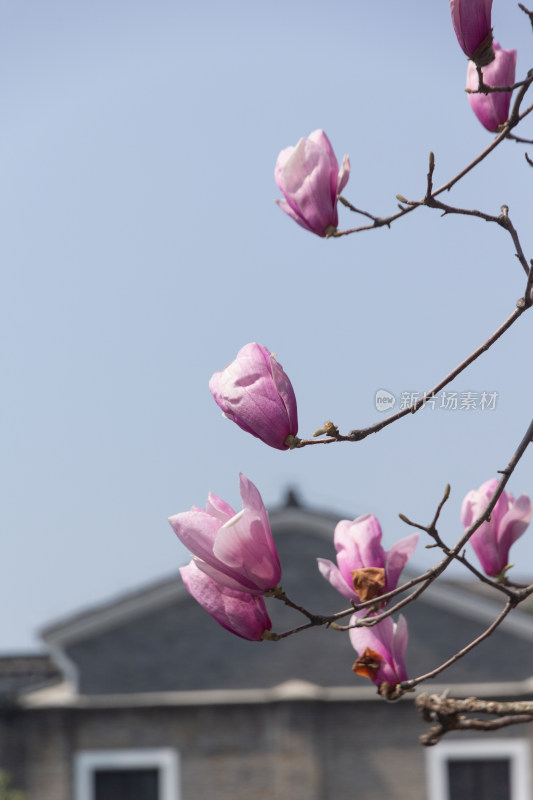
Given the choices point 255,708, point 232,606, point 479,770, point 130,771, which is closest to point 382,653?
point 232,606

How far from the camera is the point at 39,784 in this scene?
35.2 feet

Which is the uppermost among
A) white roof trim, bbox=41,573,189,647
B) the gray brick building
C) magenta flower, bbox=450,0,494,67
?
white roof trim, bbox=41,573,189,647

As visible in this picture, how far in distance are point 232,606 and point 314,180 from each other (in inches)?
21.1

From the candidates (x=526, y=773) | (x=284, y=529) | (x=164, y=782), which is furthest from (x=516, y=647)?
(x=164, y=782)

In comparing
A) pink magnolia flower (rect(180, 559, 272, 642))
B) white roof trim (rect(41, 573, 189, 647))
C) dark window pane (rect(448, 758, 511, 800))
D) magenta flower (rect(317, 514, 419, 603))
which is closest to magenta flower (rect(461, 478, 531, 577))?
magenta flower (rect(317, 514, 419, 603))

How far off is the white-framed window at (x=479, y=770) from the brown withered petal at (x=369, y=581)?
10.3 meters

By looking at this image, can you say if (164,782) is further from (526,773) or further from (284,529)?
(526,773)

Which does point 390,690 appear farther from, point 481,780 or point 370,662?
point 481,780

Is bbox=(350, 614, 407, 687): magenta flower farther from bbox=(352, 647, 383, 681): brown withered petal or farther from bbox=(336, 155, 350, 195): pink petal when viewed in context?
bbox=(336, 155, 350, 195): pink petal

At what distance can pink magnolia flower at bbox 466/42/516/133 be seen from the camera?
4.48 feet

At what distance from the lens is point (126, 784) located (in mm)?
10875

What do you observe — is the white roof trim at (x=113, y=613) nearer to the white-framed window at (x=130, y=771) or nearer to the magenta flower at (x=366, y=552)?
the white-framed window at (x=130, y=771)

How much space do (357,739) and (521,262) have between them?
10591mm

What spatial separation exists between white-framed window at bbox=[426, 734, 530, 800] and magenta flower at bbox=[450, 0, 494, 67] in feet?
34.7
